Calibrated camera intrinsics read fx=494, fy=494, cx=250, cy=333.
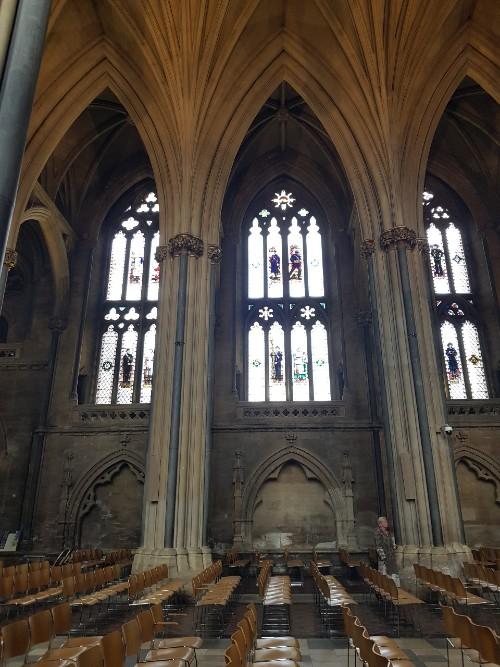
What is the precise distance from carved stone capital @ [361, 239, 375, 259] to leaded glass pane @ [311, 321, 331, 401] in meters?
5.88

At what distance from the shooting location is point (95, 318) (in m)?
20.3

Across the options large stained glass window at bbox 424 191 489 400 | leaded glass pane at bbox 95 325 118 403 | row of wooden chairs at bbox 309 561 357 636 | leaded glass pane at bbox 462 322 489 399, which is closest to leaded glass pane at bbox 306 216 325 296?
large stained glass window at bbox 424 191 489 400

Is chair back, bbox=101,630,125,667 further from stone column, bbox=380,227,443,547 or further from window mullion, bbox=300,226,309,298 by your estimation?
window mullion, bbox=300,226,309,298

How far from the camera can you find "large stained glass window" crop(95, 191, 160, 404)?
19.3 meters

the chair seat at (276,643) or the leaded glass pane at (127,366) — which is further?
the leaded glass pane at (127,366)

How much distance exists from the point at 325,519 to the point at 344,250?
413 inches

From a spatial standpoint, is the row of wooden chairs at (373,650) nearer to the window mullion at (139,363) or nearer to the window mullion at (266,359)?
the window mullion at (266,359)

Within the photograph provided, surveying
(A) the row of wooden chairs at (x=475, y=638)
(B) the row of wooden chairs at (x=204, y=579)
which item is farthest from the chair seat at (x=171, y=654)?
(B) the row of wooden chairs at (x=204, y=579)

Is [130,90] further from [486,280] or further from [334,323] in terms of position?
[486,280]

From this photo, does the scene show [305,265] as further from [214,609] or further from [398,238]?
[214,609]

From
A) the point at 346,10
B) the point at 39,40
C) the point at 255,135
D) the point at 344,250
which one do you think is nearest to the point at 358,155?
the point at 346,10

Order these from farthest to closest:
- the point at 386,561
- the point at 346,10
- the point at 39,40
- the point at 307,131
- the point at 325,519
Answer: the point at 307,131 < the point at 325,519 < the point at 346,10 < the point at 386,561 < the point at 39,40

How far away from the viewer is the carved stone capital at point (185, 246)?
46.8ft

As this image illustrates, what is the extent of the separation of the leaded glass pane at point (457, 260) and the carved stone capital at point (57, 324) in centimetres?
1558
